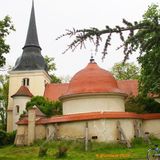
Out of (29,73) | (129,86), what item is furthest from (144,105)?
(29,73)

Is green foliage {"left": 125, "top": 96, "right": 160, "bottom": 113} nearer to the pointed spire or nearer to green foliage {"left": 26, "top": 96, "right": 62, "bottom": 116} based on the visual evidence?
green foliage {"left": 26, "top": 96, "right": 62, "bottom": 116}

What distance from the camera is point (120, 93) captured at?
2930cm

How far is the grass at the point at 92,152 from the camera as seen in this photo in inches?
784

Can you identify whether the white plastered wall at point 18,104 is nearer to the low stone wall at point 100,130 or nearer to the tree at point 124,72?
the tree at point 124,72

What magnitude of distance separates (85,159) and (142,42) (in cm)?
1359

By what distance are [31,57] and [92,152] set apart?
2919cm

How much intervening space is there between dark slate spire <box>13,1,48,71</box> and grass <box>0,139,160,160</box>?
22.9 meters

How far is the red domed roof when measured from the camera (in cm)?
2869

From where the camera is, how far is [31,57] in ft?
163

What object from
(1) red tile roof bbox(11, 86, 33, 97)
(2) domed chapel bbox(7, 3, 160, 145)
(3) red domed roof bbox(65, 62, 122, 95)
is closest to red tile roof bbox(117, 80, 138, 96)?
(1) red tile roof bbox(11, 86, 33, 97)

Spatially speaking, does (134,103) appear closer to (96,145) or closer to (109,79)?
(109,79)

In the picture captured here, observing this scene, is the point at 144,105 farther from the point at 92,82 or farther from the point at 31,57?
the point at 31,57

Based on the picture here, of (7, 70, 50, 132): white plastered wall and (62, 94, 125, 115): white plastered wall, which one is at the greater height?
(7, 70, 50, 132): white plastered wall

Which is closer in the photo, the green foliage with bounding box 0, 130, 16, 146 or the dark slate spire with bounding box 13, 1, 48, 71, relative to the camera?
the green foliage with bounding box 0, 130, 16, 146
